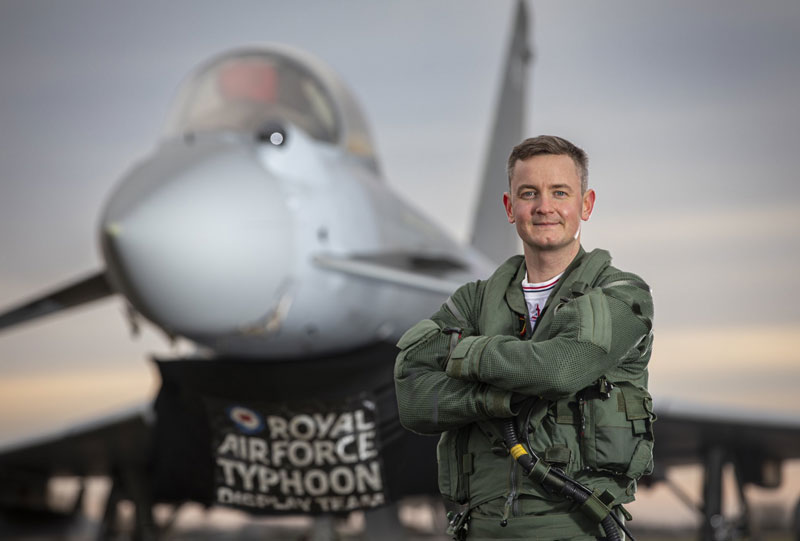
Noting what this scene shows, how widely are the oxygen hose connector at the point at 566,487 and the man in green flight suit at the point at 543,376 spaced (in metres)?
0.02

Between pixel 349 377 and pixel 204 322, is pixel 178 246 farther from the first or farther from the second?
pixel 349 377

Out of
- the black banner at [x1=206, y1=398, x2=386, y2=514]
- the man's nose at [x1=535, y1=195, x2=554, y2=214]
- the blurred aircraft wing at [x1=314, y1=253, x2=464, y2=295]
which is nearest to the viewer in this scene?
the man's nose at [x1=535, y1=195, x2=554, y2=214]

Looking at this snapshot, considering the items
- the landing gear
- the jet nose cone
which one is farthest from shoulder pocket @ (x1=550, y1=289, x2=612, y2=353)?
the landing gear

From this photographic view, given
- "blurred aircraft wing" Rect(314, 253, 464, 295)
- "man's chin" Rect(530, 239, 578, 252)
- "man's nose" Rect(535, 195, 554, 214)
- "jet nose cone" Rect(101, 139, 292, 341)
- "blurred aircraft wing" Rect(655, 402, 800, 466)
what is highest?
"man's nose" Rect(535, 195, 554, 214)

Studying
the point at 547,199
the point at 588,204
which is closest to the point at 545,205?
the point at 547,199

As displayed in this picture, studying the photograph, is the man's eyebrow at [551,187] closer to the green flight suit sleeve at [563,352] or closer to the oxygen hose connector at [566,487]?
the green flight suit sleeve at [563,352]

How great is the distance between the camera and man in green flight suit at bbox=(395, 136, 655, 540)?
169cm

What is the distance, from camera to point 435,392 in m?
1.77

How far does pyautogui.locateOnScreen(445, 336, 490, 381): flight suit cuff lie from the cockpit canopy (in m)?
3.87

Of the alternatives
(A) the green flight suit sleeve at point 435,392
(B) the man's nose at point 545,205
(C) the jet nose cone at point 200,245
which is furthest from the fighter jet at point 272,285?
(B) the man's nose at point 545,205

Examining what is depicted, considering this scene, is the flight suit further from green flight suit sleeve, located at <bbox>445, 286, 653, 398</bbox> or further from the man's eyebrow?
the man's eyebrow

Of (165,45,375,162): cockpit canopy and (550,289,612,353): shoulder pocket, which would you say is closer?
(550,289,612,353): shoulder pocket

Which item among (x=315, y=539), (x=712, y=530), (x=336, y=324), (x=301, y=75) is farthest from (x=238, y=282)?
(x=712, y=530)

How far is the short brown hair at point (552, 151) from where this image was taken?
181 centimetres
